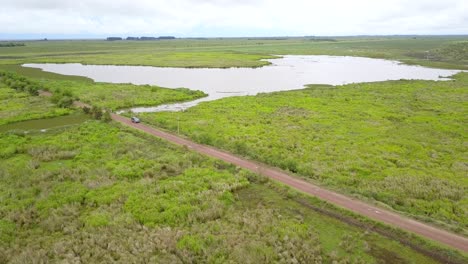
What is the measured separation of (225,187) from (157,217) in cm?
642

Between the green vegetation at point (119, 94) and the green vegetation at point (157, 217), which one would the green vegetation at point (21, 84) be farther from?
the green vegetation at point (157, 217)

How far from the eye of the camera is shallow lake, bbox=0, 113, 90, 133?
155 ft

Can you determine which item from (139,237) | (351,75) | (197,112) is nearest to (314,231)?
(139,237)

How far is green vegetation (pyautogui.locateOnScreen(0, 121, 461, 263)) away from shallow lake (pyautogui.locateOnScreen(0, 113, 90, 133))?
1260 cm

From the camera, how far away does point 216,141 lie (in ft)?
133

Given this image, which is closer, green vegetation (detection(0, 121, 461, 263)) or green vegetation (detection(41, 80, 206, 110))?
green vegetation (detection(0, 121, 461, 263))

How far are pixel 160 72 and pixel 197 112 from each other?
2238 inches

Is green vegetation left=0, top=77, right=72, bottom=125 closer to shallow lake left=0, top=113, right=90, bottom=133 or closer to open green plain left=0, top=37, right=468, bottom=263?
open green plain left=0, top=37, right=468, bottom=263

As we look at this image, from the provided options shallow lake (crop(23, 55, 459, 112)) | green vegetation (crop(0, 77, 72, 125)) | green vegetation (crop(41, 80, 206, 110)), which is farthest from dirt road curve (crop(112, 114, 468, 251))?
shallow lake (crop(23, 55, 459, 112))

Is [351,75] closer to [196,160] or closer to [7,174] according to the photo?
[196,160]

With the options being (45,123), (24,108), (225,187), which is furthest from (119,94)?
(225,187)

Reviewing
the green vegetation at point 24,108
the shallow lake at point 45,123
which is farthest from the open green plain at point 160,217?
the green vegetation at point 24,108

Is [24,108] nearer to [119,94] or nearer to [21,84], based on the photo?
[119,94]

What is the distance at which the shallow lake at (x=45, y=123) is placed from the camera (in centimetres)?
4719
